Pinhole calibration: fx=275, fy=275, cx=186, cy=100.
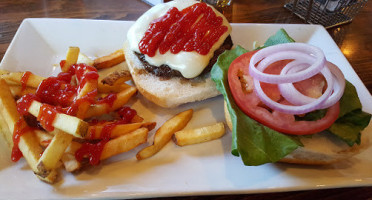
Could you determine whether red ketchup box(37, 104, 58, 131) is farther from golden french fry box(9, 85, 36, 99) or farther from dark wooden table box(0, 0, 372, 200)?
dark wooden table box(0, 0, 372, 200)

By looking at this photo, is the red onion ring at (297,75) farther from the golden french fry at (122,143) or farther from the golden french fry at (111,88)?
the golden french fry at (111,88)

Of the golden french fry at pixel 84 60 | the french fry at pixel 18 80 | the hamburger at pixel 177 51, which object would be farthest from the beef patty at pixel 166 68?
the french fry at pixel 18 80

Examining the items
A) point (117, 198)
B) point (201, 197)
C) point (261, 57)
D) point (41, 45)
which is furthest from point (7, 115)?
point (261, 57)

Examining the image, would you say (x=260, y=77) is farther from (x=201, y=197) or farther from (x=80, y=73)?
(x=80, y=73)

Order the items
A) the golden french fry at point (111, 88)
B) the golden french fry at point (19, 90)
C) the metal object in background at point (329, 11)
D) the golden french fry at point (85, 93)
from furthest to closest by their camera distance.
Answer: the metal object in background at point (329, 11) < the golden french fry at point (111, 88) < the golden french fry at point (19, 90) < the golden french fry at point (85, 93)

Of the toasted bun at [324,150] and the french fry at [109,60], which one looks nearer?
the toasted bun at [324,150]

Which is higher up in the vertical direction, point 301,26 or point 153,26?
point 153,26
